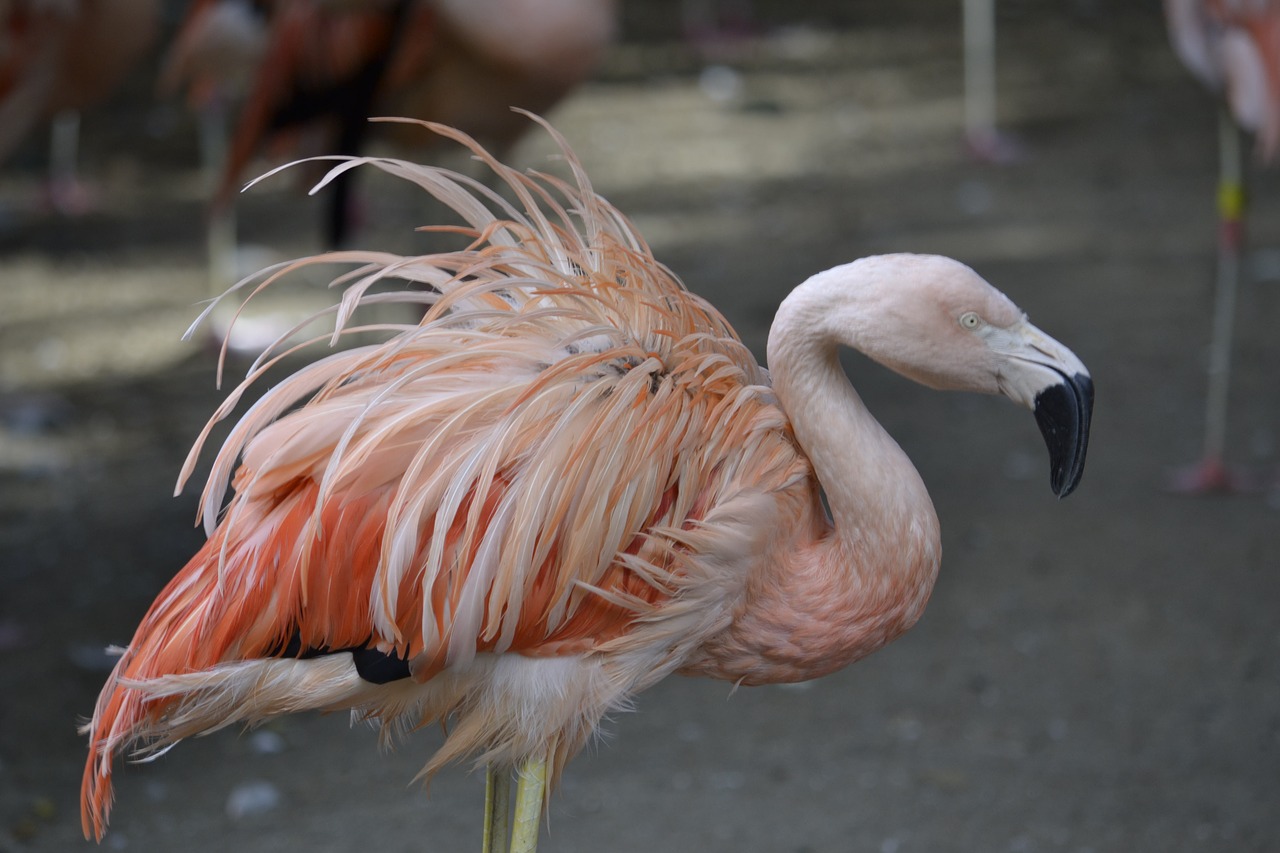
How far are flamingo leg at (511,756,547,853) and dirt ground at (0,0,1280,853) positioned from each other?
101 cm

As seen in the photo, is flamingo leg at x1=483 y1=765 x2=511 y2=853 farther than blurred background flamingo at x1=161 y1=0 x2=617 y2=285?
No

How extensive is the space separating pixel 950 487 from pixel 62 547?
2.86 m

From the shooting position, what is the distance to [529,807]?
2262 millimetres

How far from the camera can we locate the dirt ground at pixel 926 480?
3.34 metres

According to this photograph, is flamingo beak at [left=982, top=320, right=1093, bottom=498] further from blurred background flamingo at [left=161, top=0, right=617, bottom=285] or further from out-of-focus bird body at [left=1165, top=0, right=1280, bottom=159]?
blurred background flamingo at [left=161, top=0, right=617, bottom=285]

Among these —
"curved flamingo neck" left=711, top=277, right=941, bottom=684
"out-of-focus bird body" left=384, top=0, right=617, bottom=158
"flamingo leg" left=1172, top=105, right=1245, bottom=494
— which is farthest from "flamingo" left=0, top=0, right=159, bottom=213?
"flamingo leg" left=1172, top=105, right=1245, bottom=494

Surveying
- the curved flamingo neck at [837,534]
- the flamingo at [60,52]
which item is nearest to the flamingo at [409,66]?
the flamingo at [60,52]

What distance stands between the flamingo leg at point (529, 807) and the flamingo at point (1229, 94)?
312cm

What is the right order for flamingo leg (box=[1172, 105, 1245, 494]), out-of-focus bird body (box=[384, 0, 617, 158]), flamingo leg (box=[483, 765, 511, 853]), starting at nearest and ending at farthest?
1. flamingo leg (box=[483, 765, 511, 853])
2. flamingo leg (box=[1172, 105, 1245, 494])
3. out-of-focus bird body (box=[384, 0, 617, 158])

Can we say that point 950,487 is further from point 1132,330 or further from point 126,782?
point 126,782

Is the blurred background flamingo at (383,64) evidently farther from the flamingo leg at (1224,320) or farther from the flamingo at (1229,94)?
the flamingo leg at (1224,320)

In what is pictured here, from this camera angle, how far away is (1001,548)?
176 inches

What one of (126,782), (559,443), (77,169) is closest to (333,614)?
(559,443)

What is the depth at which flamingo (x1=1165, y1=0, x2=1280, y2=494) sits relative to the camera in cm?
451
